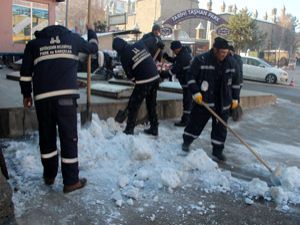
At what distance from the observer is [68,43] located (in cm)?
412

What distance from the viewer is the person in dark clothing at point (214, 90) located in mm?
5613

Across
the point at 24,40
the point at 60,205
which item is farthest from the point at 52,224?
the point at 24,40

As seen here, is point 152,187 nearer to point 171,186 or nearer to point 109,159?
point 171,186

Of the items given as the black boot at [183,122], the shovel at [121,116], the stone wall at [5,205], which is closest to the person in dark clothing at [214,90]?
the shovel at [121,116]

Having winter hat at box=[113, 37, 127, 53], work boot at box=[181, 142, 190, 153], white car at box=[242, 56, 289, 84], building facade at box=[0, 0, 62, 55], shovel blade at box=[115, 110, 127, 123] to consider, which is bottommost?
work boot at box=[181, 142, 190, 153]

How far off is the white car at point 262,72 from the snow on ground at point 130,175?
19271 mm

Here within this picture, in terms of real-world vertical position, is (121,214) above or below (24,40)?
below

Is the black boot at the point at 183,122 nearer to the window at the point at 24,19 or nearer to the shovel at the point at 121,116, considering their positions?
the shovel at the point at 121,116

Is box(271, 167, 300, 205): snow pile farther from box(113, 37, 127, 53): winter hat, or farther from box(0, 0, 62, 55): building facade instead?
box(0, 0, 62, 55): building facade

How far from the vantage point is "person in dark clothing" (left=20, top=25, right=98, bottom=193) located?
4.05 metres

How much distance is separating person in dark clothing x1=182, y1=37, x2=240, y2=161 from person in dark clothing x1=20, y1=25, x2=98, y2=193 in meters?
2.02

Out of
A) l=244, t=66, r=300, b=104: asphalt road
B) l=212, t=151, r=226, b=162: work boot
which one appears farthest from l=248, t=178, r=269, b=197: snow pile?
l=244, t=66, r=300, b=104: asphalt road

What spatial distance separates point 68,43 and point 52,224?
1768 mm

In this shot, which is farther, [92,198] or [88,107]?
[88,107]
